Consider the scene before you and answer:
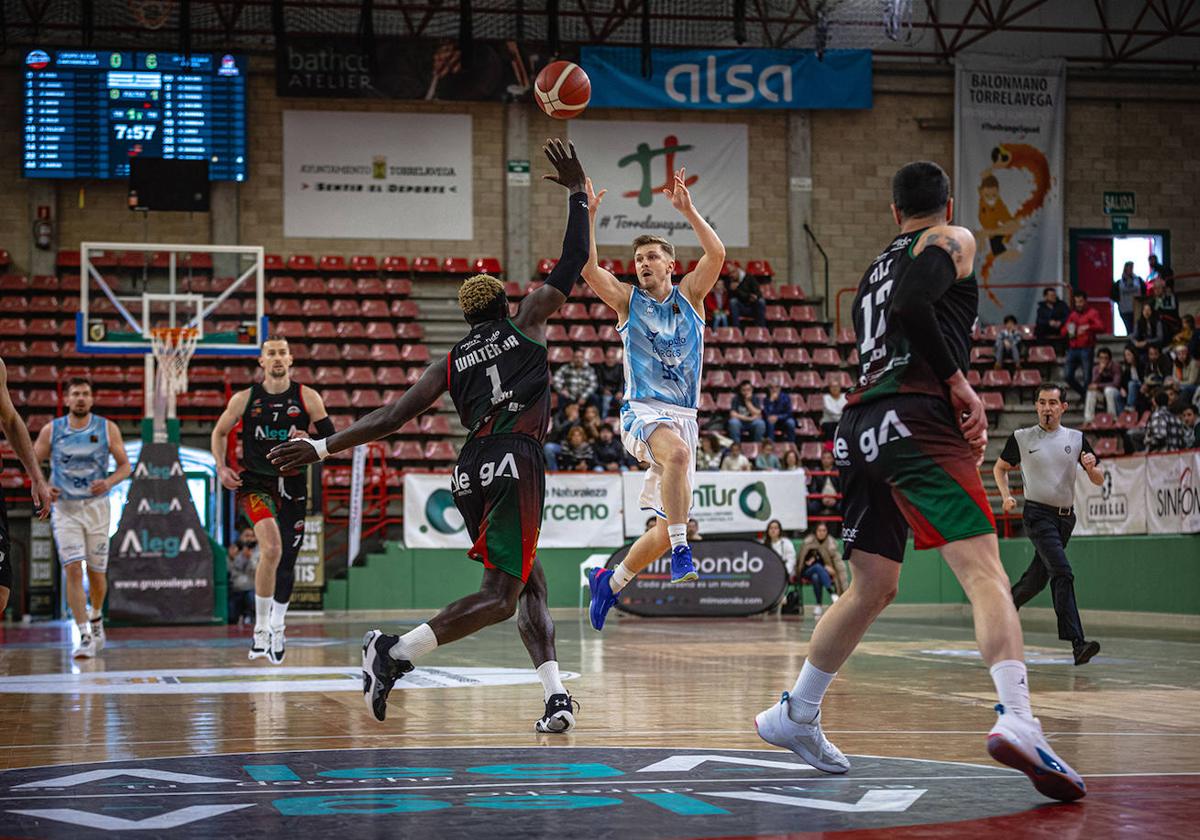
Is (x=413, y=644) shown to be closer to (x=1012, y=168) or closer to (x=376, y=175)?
(x=376, y=175)

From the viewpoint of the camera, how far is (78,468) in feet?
42.0

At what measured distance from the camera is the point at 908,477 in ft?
15.8

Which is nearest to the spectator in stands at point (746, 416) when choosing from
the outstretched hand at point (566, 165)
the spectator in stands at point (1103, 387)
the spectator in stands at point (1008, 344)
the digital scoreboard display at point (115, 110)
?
the spectator in stands at point (1008, 344)

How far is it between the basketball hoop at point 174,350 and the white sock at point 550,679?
511 inches

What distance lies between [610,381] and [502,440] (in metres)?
18.4

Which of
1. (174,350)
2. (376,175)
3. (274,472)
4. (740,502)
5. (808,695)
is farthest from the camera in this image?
(376,175)

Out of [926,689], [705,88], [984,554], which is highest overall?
[705,88]

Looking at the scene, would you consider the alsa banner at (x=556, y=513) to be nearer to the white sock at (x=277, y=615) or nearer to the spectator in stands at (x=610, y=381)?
the spectator in stands at (x=610, y=381)

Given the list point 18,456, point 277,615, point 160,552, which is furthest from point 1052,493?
point 160,552

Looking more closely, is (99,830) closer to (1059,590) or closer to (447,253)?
(1059,590)

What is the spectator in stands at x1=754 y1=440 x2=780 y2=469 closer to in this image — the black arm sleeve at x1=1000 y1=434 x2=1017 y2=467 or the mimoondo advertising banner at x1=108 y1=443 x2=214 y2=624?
the mimoondo advertising banner at x1=108 y1=443 x2=214 y2=624

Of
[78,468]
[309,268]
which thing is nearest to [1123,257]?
[309,268]

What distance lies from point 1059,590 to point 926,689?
254 centimetres

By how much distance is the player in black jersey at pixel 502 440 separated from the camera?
609cm
